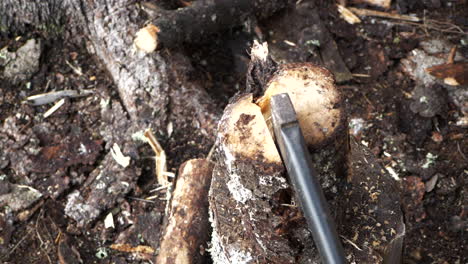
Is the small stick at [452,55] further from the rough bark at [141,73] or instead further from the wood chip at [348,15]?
the rough bark at [141,73]

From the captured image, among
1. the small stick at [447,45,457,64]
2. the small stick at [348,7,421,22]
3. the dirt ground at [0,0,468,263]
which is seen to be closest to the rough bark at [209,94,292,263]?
the dirt ground at [0,0,468,263]

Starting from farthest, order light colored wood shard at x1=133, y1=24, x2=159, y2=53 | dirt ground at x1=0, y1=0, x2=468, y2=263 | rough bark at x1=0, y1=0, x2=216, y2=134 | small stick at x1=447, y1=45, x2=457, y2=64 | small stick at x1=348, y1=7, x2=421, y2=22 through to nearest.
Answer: small stick at x1=348, y1=7, x2=421, y2=22, small stick at x1=447, y1=45, x2=457, y2=64, rough bark at x1=0, y1=0, x2=216, y2=134, light colored wood shard at x1=133, y1=24, x2=159, y2=53, dirt ground at x1=0, y1=0, x2=468, y2=263

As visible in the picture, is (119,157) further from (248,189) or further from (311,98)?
(311,98)

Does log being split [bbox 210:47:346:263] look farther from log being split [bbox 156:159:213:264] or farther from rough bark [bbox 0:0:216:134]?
rough bark [bbox 0:0:216:134]

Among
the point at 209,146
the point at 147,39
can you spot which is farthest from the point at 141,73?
the point at 209,146

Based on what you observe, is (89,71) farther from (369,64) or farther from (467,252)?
(467,252)

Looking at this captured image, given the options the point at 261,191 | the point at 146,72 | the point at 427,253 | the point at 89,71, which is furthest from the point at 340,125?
the point at 89,71
